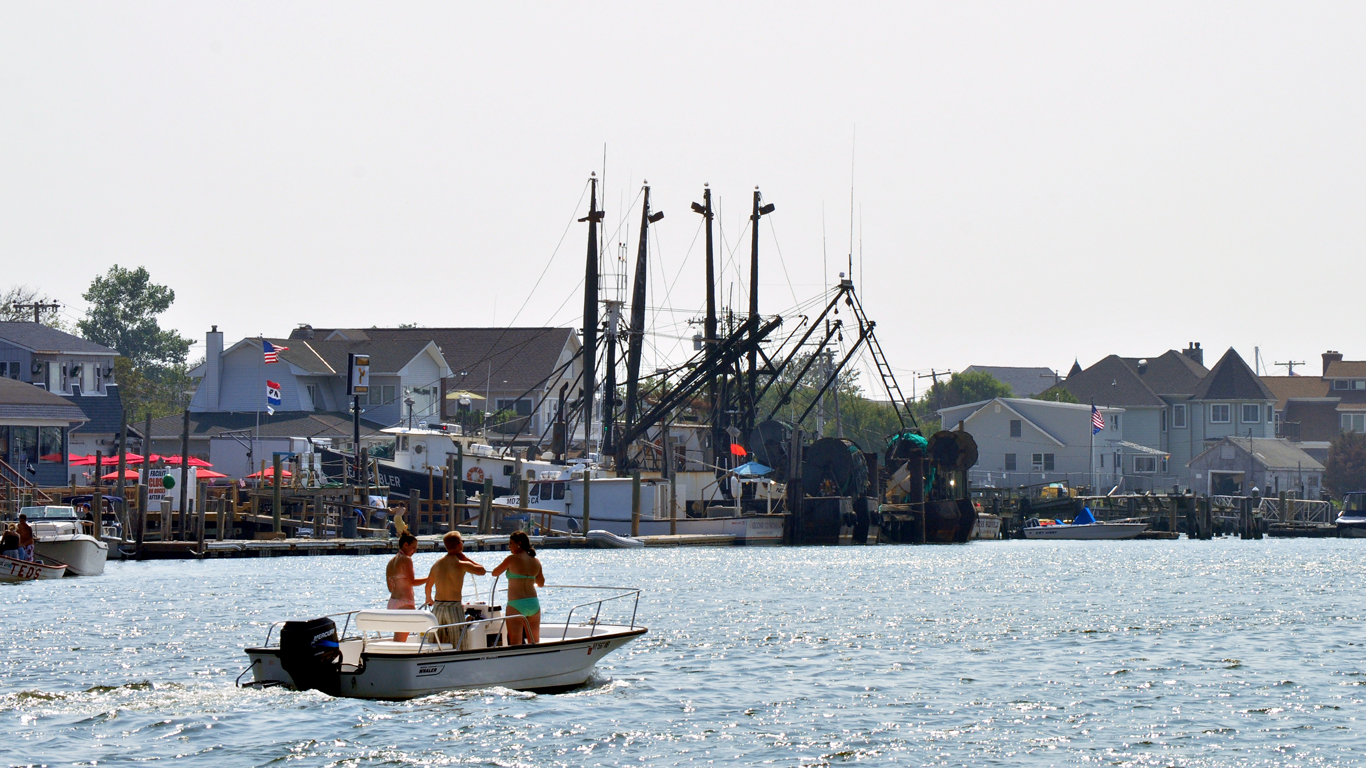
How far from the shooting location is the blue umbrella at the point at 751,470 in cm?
7594

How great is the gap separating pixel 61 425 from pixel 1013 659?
44.8 metres

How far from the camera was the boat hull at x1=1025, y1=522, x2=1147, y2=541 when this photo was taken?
281 ft

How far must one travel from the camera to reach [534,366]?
92.2 meters

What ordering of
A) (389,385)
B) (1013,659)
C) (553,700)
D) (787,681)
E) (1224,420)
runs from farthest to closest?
(1224,420)
(389,385)
(1013,659)
(787,681)
(553,700)

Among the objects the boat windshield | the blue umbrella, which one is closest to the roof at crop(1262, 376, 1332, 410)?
the blue umbrella

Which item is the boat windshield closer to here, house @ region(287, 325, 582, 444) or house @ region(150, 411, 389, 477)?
house @ region(150, 411, 389, 477)

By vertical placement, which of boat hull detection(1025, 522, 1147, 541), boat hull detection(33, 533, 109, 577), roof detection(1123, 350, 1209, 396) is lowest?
boat hull detection(33, 533, 109, 577)

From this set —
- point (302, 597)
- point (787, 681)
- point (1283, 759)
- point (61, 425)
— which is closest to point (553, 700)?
point (787, 681)

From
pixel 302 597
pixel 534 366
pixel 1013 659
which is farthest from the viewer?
pixel 534 366

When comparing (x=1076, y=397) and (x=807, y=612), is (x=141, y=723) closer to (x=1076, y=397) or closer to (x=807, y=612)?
(x=807, y=612)

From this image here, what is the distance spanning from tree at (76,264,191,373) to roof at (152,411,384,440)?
57571 millimetres

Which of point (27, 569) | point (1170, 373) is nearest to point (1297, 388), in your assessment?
point (1170, 373)

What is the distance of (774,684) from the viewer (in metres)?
24.6

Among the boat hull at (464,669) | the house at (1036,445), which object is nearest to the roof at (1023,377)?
the house at (1036,445)
